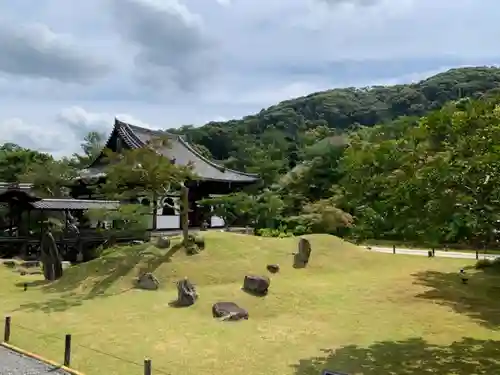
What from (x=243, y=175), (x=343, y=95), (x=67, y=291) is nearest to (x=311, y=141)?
(x=243, y=175)

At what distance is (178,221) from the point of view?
35.5 meters

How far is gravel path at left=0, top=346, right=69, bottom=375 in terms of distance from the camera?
396 inches

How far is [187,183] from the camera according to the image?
33.9 meters

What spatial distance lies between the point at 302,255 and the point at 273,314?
19.9 ft

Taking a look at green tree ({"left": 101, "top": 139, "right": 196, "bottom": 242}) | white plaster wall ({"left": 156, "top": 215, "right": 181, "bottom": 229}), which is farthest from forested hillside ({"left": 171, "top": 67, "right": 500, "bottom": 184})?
green tree ({"left": 101, "top": 139, "right": 196, "bottom": 242})

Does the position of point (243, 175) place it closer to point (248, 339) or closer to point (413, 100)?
point (248, 339)

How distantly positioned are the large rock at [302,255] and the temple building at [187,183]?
13.3 m

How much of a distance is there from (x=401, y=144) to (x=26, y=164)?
49.4 metres

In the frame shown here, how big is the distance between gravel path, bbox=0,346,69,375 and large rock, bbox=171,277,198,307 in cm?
578

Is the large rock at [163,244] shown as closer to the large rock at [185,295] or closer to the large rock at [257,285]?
the large rock at [185,295]

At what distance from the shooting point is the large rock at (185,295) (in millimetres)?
16219

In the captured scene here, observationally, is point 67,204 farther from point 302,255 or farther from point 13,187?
point 302,255

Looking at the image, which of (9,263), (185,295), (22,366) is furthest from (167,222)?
(22,366)

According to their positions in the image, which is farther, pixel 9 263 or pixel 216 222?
pixel 216 222
